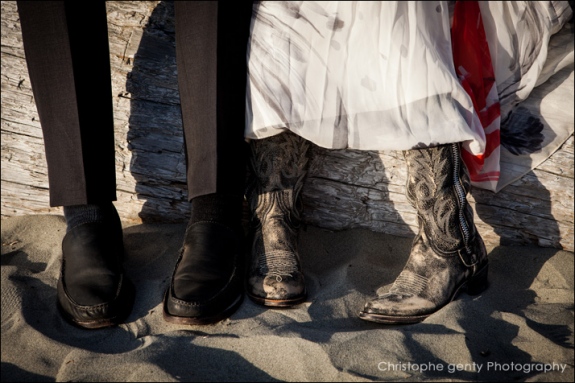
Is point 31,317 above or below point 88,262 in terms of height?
below

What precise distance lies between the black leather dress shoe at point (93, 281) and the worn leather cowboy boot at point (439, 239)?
30.3 inches

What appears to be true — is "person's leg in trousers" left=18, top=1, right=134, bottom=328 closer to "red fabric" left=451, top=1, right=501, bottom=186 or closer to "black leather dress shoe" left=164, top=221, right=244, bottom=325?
"black leather dress shoe" left=164, top=221, right=244, bottom=325

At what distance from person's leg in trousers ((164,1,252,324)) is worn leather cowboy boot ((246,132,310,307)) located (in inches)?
3.7

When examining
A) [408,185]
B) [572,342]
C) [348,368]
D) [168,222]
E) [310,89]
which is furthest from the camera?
[168,222]

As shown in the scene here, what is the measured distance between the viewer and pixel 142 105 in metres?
2.00

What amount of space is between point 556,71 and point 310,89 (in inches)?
34.9

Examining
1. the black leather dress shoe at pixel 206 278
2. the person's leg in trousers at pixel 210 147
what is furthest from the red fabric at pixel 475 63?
the black leather dress shoe at pixel 206 278

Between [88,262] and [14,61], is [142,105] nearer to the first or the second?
[14,61]

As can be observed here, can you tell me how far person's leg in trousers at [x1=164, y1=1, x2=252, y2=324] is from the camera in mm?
1525

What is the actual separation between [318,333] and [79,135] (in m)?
0.94

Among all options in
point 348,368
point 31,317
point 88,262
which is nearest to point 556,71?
point 348,368

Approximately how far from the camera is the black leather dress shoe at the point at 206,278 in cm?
153

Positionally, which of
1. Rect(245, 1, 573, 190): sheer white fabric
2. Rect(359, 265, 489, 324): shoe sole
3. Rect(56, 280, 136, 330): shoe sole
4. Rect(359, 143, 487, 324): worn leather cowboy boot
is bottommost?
Rect(56, 280, 136, 330): shoe sole

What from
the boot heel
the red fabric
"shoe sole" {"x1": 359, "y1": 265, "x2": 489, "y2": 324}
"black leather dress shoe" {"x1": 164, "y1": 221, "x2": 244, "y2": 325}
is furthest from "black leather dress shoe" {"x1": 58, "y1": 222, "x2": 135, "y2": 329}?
the red fabric
